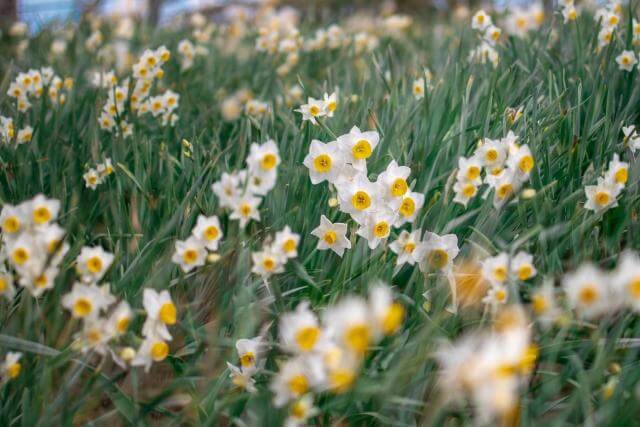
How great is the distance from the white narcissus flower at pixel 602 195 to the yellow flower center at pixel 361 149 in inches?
21.8

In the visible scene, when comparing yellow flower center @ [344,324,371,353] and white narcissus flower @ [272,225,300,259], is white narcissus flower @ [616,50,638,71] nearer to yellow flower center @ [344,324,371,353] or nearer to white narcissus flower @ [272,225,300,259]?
white narcissus flower @ [272,225,300,259]

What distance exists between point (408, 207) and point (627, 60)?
1.24 meters

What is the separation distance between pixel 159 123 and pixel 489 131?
1306 millimetres

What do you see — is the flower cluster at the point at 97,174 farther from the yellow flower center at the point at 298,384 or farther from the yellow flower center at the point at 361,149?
the yellow flower center at the point at 298,384

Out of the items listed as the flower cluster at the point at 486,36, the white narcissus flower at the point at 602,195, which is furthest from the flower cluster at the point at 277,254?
the flower cluster at the point at 486,36

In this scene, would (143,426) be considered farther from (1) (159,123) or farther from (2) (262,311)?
(1) (159,123)

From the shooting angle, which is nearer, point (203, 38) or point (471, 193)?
point (471, 193)

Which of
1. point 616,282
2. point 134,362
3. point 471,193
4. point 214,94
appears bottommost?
point 214,94

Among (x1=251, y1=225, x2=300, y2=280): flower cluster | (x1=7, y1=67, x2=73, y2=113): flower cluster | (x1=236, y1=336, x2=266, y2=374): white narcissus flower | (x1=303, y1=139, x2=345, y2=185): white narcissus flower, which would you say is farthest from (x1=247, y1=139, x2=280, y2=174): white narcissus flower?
(x1=7, y1=67, x2=73, y2=113): flower cluster

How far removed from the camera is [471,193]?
4.93 ft

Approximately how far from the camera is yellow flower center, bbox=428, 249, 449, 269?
148 centimetres

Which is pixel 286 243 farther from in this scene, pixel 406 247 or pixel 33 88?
pixel 33 88

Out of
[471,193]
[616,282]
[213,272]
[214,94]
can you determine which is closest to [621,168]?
[471,193]

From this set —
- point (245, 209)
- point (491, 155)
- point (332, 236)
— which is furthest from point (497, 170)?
point (245, 209)
